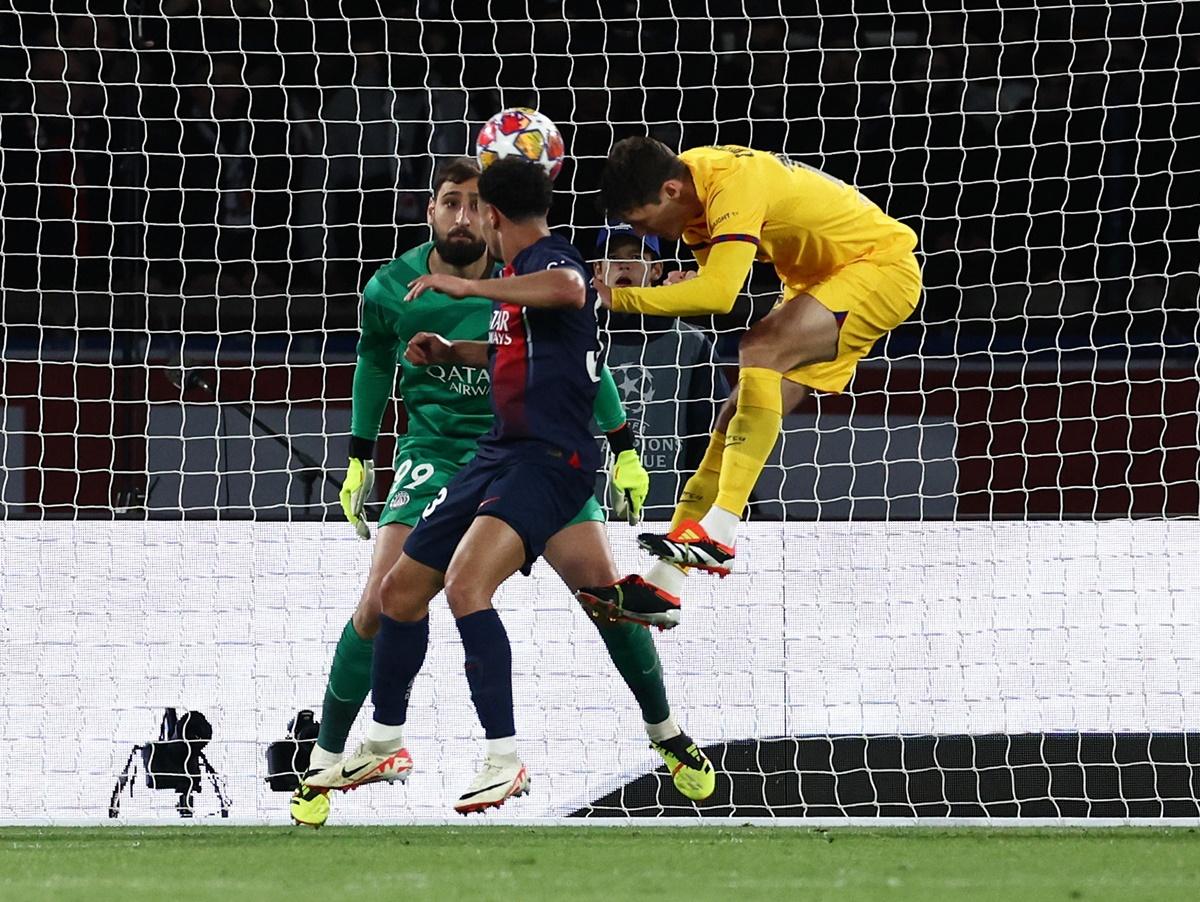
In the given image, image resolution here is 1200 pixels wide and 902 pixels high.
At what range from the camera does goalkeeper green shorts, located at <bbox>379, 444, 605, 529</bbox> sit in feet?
18.2

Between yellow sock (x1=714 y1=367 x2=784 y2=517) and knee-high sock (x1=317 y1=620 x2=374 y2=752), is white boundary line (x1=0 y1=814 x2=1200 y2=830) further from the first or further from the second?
yellow sock (x1=714 y1=367 x2=784 y2=517)

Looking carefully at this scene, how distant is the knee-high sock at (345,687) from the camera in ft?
18.2

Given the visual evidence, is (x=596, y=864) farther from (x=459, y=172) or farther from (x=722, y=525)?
(x=459, y=172)

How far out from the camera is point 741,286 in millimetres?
4766

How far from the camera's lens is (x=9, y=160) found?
9531 mm

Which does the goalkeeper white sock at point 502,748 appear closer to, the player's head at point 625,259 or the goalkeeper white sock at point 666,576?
the goalkeeper white sock at point 666,576

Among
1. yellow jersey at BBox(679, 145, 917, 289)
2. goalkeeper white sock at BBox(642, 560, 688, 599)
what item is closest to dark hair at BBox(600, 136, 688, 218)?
yellow jersey at BBox(679, 145, 917, 289)

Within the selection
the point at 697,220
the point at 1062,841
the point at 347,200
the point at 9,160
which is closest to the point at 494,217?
the point at 697,220

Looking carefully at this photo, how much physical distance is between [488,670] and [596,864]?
60cm

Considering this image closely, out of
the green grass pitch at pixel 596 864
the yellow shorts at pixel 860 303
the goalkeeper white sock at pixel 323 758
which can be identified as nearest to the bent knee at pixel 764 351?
the yellow shorts at pixel 860 303

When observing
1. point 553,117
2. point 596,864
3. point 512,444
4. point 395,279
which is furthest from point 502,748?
point 553,117

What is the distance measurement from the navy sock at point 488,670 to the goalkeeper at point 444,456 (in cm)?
53

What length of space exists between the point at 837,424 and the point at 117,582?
11.5ft

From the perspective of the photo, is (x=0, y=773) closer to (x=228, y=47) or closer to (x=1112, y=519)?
(x=1112, y=519)
